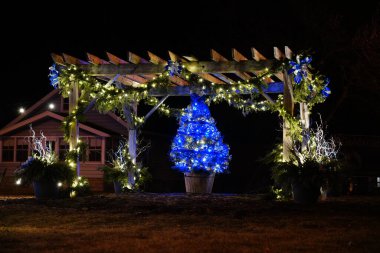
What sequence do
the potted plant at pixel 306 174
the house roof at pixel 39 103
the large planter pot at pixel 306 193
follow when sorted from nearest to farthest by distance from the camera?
the potted plant at pixel 306 174 < the large planter pot at pixel 306 193 < the house roof at pixel 39 103

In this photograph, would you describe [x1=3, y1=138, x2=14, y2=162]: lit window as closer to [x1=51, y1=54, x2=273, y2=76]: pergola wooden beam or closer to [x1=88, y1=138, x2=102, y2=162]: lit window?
[x1=88, y1=138, x2=102, y2=162]: lit window

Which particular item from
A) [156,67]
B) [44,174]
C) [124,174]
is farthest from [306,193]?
[44,174]

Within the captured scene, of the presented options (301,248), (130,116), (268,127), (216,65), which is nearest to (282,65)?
(216,65)

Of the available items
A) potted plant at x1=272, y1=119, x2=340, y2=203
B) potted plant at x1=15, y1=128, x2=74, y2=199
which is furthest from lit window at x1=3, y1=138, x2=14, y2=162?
potted plant at x1=272, y1=119, x2=340, y2=203

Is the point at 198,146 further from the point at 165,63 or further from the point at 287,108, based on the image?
the point at 287,108

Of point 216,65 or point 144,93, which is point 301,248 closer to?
point 216,65

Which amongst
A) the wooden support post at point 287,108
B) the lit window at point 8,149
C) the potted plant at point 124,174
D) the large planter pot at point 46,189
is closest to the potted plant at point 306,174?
the wooden support post at point 287,108

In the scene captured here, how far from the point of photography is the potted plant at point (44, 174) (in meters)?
14.2

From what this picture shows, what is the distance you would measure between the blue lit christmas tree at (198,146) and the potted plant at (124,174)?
126cm

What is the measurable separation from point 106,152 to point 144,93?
891 centimetres

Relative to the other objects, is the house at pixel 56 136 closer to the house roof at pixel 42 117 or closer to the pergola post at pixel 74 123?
the house roof at pixel 42 117

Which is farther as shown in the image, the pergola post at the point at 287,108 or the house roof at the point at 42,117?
the house roof at the point at 42,117

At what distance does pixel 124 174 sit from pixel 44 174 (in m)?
3.27

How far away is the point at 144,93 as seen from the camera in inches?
631
